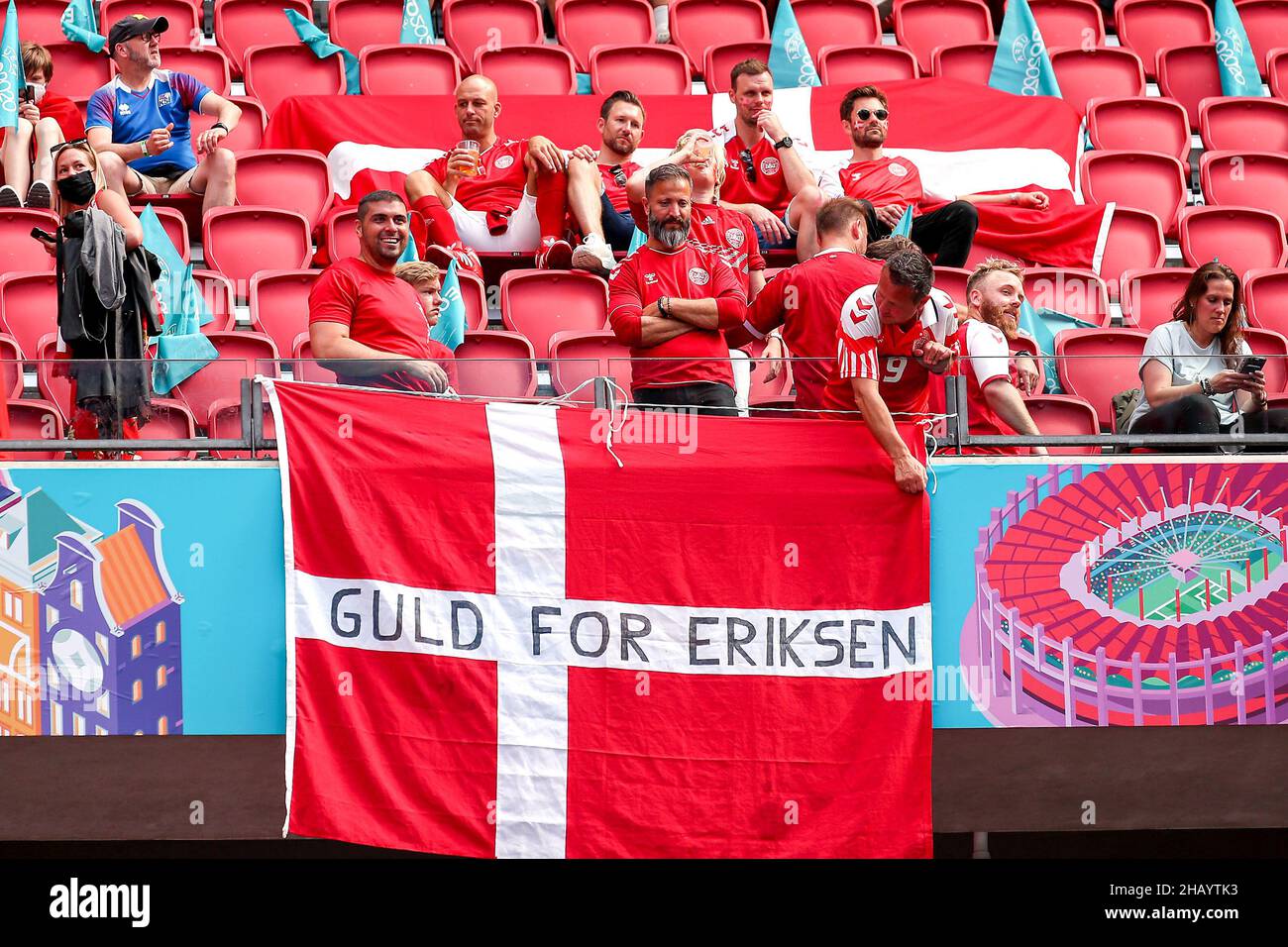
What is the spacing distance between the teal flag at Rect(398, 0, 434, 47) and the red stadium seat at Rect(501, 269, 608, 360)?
123 inches

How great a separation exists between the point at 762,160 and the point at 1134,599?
3.18 meters

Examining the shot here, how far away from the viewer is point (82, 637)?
222 inches

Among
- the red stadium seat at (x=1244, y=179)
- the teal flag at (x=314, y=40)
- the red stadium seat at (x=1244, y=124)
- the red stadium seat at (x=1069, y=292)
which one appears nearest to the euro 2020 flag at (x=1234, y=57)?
the red stadium seat at (x=1244, y=124)

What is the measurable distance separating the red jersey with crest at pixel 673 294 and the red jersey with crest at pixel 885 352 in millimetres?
401

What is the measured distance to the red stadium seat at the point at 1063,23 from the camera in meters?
10.9

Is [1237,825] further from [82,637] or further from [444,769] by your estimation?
[82,637]

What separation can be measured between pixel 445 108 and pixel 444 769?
4.52 meters

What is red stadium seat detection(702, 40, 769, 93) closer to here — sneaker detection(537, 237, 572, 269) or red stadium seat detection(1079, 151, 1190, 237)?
red stadium seat detection(1079, 151, 1190, 237)

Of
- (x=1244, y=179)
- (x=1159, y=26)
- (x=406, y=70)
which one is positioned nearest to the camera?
(x=1244, y=179)

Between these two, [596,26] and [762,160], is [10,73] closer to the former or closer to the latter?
[596,26]

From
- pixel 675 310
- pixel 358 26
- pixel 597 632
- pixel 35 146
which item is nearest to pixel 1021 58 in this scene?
pixel 358 26

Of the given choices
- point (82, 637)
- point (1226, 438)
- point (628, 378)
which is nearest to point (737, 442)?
point (628, 378)

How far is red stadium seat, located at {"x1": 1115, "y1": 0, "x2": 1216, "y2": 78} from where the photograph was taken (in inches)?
432

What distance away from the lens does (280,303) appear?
7703 mm
